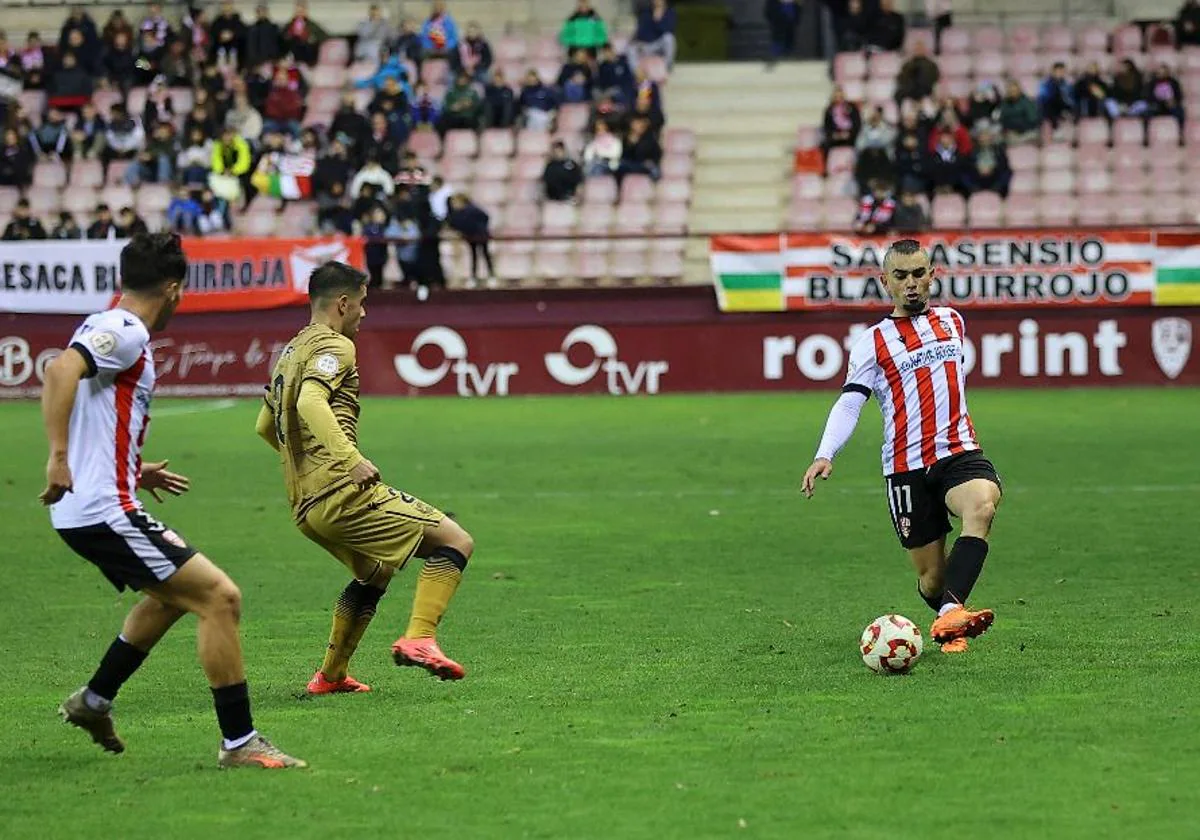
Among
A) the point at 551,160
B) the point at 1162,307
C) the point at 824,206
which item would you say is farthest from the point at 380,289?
the point at 1162,307

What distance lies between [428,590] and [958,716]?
7.20 ft

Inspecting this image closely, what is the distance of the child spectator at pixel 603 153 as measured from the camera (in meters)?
29.9

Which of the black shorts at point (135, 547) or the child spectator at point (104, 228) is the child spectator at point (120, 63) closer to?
the child spectator at point (104, 228)

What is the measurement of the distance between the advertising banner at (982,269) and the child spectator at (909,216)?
135 centimetres

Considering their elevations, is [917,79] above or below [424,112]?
above

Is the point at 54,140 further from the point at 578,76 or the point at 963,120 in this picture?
the point at 963,120

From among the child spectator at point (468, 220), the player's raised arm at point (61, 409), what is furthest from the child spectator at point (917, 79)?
the player's raised arm at point (61, 409)

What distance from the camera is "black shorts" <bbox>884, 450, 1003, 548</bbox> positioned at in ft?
29.9

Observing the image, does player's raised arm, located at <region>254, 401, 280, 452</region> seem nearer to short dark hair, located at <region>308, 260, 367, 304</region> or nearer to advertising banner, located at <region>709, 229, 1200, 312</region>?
short dark hair, located at <region>308, 260, 367, 304</region>

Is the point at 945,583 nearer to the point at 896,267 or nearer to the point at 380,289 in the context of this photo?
the point at 896,267

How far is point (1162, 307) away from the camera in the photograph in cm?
2433

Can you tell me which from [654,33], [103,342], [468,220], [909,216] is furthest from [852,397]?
[654,33]

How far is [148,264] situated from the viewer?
6.77 metres

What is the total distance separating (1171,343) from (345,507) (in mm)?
17907
